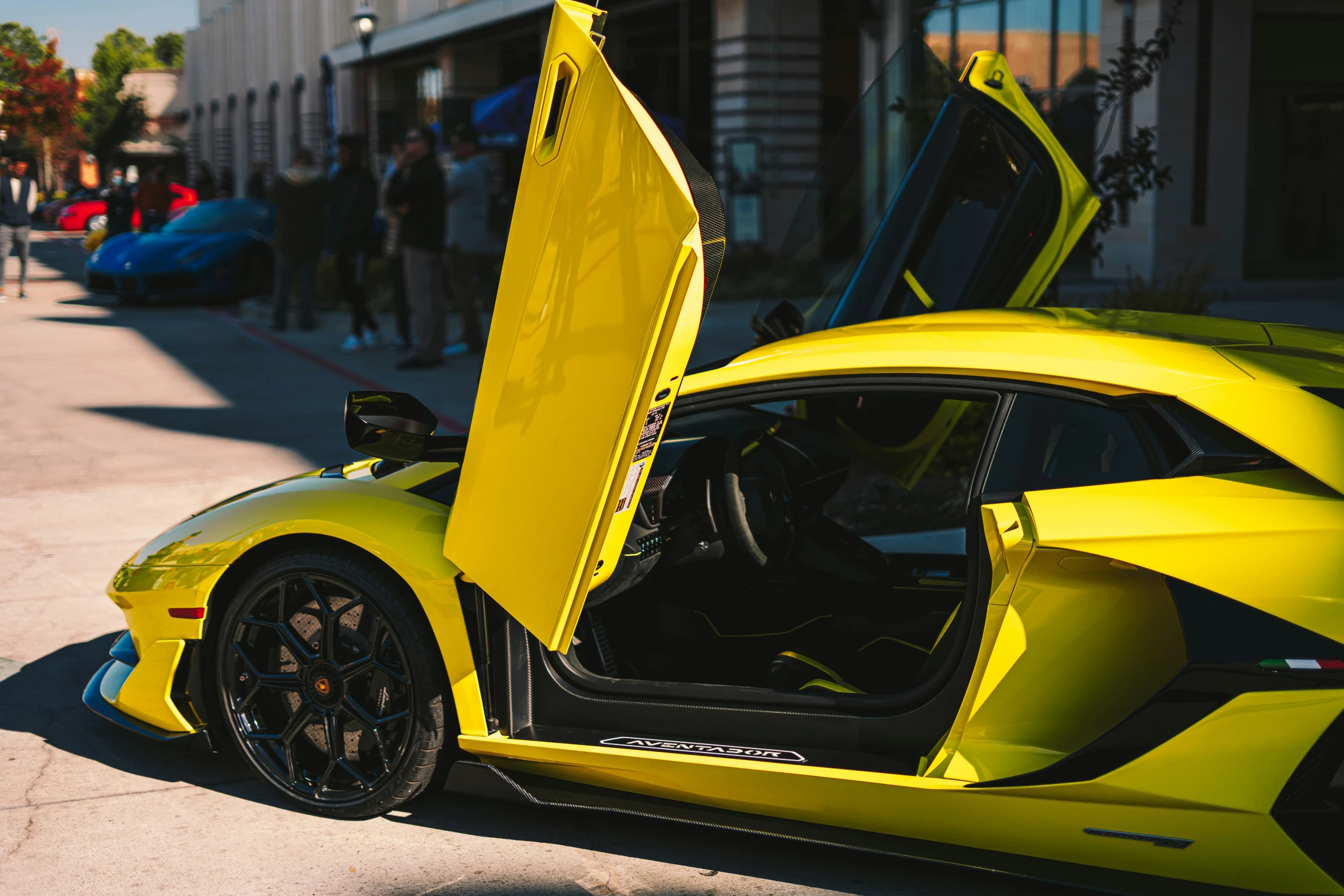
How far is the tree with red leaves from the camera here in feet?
192

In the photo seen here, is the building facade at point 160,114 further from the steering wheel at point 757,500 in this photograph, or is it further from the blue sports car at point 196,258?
the steering wheel at point 757,500

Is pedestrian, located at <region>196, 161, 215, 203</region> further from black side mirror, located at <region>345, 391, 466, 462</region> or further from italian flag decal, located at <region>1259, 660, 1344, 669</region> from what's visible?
italian flag decal, located at <region>1259, 660, 1344, 669</region>

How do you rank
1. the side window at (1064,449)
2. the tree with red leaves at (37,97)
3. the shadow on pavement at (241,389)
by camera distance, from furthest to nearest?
the tree with red leaves at (37,97) → the shadow on pavement at (241,389) → the side window at (1064,449)

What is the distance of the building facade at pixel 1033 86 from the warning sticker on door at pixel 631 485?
115 inches

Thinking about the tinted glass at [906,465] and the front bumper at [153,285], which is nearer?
the tinted glass at [906,465]

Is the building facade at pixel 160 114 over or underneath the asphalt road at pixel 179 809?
over

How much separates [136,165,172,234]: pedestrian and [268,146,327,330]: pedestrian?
5882 millimetres

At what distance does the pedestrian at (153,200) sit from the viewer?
63.7 ft

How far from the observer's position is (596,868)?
310 centimetres

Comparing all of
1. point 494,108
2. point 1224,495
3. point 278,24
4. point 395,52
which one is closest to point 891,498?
point 1224,495

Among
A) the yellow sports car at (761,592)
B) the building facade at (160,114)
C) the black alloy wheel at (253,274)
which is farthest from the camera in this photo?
the building facade at (160,114)

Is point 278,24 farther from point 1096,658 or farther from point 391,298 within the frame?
point 1096,658

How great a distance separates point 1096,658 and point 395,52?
3482 centimetres

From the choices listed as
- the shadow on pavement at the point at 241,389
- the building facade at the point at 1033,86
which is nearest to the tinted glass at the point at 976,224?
the building facade at the point at 1033,86
